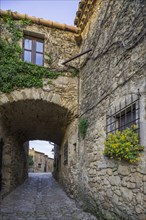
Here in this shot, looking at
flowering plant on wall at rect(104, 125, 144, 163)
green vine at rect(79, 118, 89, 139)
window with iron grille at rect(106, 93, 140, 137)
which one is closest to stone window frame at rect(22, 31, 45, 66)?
green vine at rect(79, 118, 89, 139)

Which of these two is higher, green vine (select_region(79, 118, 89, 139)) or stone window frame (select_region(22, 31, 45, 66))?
stone window frame (select_region(22, 31, 45, 66))

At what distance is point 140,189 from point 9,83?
4145mm

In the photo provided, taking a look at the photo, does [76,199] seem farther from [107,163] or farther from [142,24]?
[142,24]

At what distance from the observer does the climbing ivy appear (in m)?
5.39

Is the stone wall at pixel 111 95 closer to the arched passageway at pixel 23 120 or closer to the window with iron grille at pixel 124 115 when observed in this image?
the window with iron grille at pixel 124 115

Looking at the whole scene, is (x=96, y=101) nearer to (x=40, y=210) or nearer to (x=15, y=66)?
(x=15, y=66)

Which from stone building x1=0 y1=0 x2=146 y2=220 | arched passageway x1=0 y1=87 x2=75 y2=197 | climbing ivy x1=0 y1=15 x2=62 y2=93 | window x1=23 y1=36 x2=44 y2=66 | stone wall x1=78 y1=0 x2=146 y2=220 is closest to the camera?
stone wall x1=78 y1=0 x2=146 y2=220

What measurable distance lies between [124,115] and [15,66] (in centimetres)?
343

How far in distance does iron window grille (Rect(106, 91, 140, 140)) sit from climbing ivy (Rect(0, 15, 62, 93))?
8.69ft

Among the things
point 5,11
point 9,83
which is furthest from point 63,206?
point 5,11

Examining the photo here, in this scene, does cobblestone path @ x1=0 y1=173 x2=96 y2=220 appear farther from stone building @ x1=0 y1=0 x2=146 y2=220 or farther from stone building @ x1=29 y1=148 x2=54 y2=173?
stone building @ x1=29 y1=148 x2=54 y2=173

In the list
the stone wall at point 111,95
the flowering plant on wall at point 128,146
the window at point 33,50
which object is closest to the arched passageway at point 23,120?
the stone wall at point 111,95

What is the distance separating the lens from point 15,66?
18.0 ft

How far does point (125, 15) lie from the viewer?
3.55 meters
